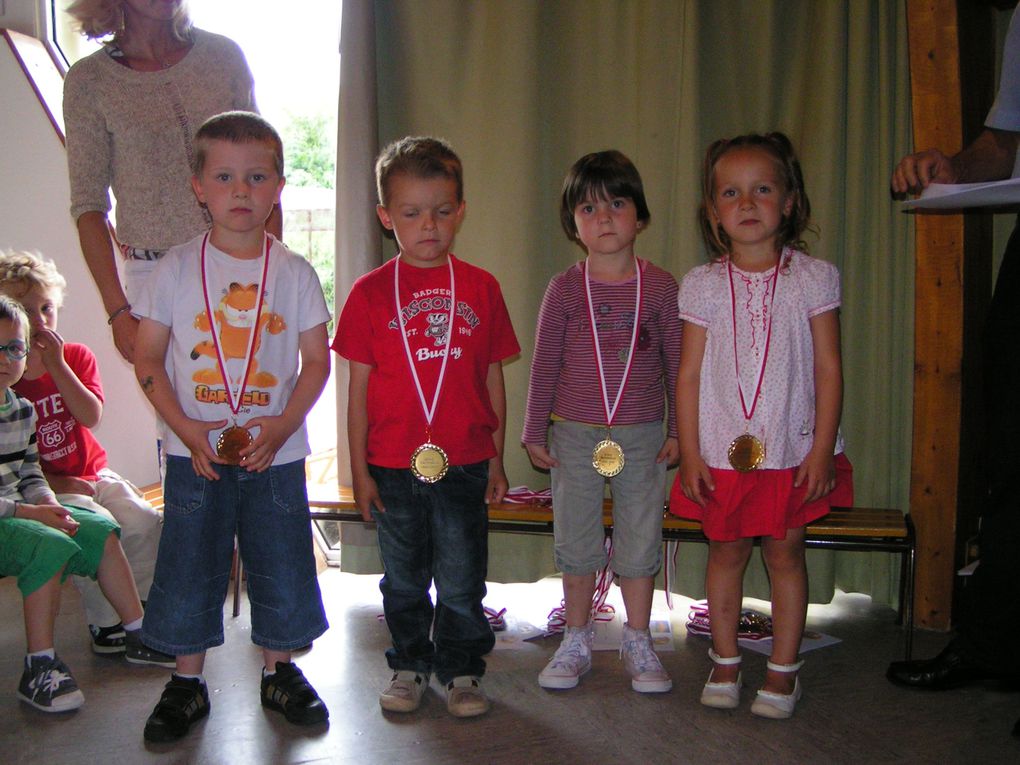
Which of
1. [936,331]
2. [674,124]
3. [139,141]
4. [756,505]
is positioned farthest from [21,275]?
[936,331]

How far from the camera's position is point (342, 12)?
10.8ft

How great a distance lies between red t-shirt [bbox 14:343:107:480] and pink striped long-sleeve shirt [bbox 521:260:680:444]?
140cm

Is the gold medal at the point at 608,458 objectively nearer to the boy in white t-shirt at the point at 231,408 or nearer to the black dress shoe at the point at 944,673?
the boy in white t-shirt at the point at 231,408

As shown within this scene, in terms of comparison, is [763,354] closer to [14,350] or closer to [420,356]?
[420,356]

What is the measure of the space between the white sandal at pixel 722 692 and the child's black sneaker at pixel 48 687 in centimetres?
159

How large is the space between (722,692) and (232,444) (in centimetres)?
134

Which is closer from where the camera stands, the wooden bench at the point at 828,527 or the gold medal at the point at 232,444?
the gold medal at the point at 232,444

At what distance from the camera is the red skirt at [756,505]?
2381 mm

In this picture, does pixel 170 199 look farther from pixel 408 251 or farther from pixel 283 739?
pixel 283 739

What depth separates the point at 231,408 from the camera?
2.31m

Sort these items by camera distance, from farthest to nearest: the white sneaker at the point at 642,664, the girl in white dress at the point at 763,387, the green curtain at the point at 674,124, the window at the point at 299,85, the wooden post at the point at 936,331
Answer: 1. the window at the point at 299,85
2. the green curtain at the point at 674,124
3. the wooden post at the point at 936,331
4. the white sneaker at the point at 642,664
5. the girl in white dress at the point at 763,387

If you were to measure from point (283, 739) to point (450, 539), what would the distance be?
2.00 feet

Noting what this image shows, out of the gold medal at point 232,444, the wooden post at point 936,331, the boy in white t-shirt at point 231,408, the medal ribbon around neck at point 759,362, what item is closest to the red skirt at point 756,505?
the medal ribbon around neck at point 759,362

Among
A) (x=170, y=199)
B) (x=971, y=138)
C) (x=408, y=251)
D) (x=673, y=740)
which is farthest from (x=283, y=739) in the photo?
(x=971, y=138)
